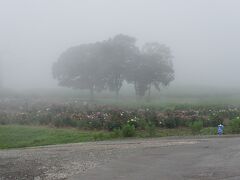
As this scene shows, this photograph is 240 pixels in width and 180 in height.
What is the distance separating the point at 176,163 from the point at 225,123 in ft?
46.4

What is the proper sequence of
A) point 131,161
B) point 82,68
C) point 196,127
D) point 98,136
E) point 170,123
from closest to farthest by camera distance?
point 131,161 → point 98,136 → point 196,127 → point 170,123 → point 82,68

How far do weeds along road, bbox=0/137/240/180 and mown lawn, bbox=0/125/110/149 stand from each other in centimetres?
293

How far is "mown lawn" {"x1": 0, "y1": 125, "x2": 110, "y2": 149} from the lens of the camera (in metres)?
24.5

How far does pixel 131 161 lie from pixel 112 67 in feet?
169

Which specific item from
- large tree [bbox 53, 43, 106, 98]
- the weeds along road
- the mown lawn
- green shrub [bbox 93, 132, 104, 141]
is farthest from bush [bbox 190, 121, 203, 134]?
large tree [bbox 53, 43, 106, 98]

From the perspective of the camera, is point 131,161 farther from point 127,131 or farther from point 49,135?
point 49,135

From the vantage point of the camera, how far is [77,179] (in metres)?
13.9

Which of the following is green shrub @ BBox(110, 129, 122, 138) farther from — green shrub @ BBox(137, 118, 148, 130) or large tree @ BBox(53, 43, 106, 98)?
large tree @ BBox(53, 43, 106, 98)

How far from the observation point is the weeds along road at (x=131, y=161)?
46.9ft

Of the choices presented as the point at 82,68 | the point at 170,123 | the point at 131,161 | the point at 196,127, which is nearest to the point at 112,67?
the point at 82,68

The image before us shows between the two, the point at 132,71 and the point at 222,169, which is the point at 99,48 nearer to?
the point at 132,71

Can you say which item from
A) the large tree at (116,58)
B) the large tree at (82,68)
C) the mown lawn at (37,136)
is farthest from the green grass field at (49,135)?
the large tree at (116,58)

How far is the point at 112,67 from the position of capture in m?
67.8

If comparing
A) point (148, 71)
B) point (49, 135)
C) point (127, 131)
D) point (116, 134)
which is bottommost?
point (49, 135)
